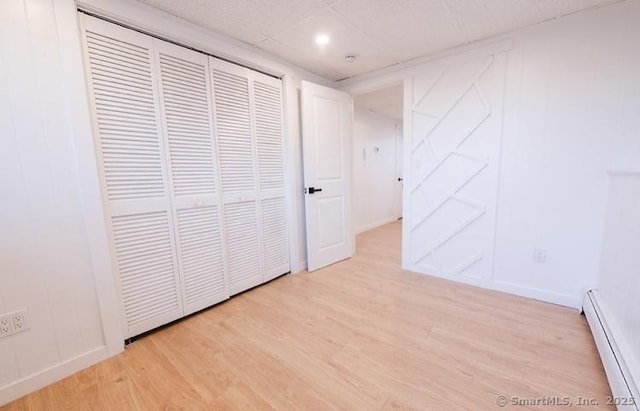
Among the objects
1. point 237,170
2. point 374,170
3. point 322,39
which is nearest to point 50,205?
point 237,170

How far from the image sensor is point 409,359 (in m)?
1.53

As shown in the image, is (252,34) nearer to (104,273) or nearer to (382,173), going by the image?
(104,273)

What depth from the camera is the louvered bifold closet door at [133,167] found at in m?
1.57

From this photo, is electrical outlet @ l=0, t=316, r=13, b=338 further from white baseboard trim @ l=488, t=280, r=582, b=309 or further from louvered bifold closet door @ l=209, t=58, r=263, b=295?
white baseboard trim @ l=488, t=280, r=582, b=309

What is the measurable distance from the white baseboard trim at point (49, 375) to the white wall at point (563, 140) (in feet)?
10.4

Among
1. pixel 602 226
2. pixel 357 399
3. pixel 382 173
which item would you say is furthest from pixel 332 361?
pixel 382 173

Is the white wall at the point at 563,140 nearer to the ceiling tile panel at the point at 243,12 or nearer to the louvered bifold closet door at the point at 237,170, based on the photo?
the ceiling tile panel at the point at 243,12

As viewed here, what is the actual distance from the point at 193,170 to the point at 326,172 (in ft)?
4.84

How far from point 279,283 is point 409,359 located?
59.0 inches

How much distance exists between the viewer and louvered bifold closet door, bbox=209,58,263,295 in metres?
2.18

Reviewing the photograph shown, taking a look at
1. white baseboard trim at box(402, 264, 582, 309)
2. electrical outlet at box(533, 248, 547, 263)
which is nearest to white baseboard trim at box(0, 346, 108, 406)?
white baseboard trim at box(402, 264, 582, 309)

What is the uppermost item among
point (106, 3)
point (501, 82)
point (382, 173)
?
point (106, 3)

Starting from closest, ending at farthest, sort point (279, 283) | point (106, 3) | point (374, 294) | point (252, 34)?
point (106, 3)
point (252, 34)
point (374, 294)
point (279, 283)

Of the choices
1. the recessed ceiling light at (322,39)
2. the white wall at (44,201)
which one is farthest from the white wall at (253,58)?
the recessed ceiling light at (322,39)
